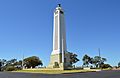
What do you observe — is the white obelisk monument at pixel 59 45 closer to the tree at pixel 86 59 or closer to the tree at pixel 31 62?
the tree at pixel 31 62

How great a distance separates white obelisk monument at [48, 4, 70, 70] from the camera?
62375mm

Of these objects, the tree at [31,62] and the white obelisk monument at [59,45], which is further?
the tree at [31,62]

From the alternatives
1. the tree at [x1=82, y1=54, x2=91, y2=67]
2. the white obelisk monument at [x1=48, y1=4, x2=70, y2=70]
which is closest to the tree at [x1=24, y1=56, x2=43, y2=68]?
the tree at [x1=82, y1=54, x2=91, y2=67]

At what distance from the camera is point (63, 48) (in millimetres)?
63125

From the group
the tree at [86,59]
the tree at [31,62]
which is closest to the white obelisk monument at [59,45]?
the tree at [31,62]

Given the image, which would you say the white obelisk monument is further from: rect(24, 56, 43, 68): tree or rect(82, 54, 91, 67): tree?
rect(82, 54, 91, 67): tree

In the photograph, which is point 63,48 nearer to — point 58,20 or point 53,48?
point 53,48

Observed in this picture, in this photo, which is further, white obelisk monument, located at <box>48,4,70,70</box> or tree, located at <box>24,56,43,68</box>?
Answer: tree, located at <box>24,56,43,68</box>

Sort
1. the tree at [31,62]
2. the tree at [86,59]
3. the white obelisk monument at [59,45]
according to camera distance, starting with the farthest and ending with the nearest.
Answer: the tree at [86,59] < the tree at [31,62] < the white obelisk monument at [59,45]

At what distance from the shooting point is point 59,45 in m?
63.2

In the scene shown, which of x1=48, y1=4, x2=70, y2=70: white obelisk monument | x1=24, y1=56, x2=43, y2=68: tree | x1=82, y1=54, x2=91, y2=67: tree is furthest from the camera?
x1=82, y1=54, x2=91, y2=67: tree

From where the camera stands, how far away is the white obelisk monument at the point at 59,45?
62.4 meters

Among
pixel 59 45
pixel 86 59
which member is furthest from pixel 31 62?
pixel 59 45

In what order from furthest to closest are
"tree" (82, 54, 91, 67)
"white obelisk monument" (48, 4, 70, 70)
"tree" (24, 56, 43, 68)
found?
1. "tree" (82, 54, 91, 67)
2. "tree" (24, 56, 43, 68)
3. "white obelisk monument" (48, 4, 70, 70)
